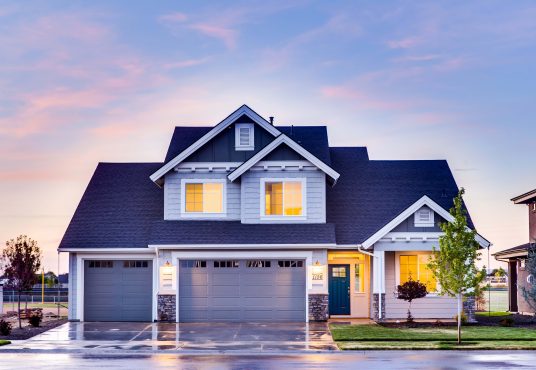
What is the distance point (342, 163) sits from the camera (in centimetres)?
3866

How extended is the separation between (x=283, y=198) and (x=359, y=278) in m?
4.91

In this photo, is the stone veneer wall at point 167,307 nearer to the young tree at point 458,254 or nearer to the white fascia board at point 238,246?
the white fascia board at point 238,246

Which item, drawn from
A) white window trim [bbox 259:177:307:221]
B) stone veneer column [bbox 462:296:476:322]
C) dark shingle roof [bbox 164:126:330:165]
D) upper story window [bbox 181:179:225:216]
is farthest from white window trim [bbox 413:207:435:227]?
upper story window [bbox 181:179:225:216]

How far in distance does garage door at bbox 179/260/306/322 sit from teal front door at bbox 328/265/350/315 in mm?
2148

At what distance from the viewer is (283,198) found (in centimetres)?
3416

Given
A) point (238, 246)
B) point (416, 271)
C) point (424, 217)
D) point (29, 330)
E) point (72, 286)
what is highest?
point (424, 217)

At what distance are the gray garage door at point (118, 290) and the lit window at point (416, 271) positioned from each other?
34.7ft

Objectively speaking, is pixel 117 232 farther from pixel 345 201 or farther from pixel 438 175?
pixel 438 175

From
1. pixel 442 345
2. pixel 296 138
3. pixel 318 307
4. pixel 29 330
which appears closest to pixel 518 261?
pixel 296 138

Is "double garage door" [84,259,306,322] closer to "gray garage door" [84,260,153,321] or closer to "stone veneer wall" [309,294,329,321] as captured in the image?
"stone veneer wall" [309,294,329,321]

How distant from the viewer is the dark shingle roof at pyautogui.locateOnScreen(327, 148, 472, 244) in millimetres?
34812

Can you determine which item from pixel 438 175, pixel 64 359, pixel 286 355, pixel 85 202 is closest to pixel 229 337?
pixel 286 355

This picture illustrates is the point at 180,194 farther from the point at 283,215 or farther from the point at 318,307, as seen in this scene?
the point at 318,307

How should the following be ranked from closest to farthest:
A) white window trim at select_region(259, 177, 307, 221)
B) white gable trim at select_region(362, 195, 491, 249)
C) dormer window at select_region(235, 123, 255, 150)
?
white gable trim at select_region(362, 195, 491, 249) → white window trim at select_region(259, 177, 307, 221) → dormer window at select_region(235, 123, 255, 150)
